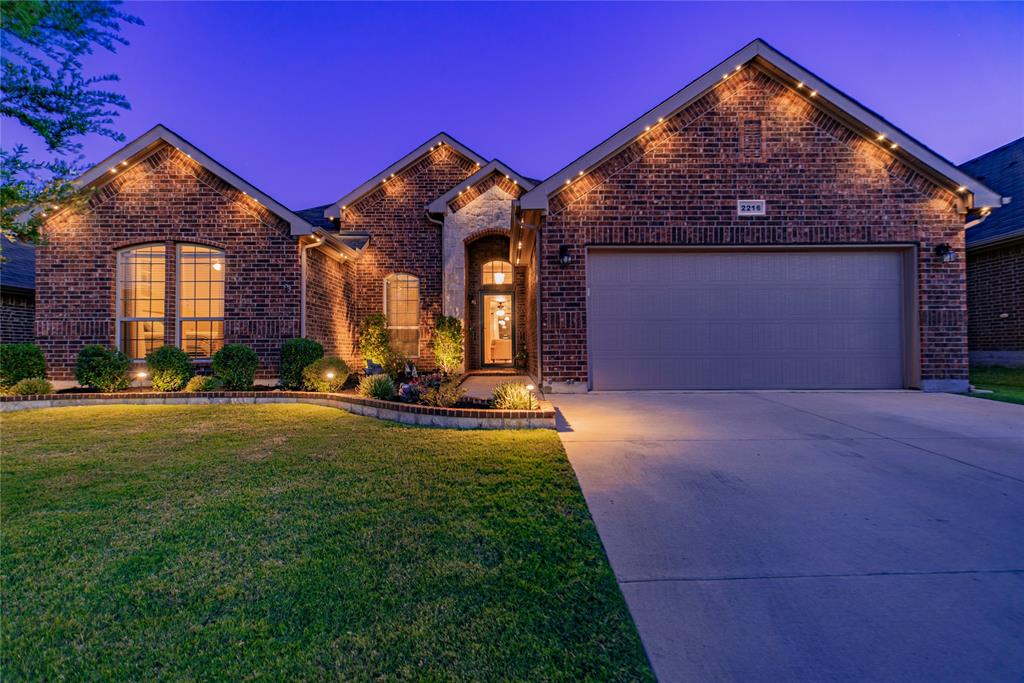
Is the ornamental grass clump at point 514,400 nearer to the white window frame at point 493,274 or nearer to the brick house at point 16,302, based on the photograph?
the white window frame at point 493,274

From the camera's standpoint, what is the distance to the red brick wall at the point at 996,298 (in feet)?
34.0

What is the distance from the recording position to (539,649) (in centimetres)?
168

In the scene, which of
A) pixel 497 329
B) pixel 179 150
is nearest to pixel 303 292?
pixel 179 150

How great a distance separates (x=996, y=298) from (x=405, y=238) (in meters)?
15.7

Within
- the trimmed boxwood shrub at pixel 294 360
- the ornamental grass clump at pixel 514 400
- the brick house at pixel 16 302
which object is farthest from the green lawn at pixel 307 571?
the brick house at pixel 16 302

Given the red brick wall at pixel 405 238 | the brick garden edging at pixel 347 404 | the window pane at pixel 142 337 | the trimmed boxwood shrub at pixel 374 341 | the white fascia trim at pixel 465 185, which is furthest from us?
the red brick wall at pixel 405 238

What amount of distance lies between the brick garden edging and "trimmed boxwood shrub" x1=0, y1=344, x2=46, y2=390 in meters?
0.73

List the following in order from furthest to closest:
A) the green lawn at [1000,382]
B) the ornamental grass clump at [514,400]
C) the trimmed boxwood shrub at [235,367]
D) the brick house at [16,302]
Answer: the brick house at [16,302], the trimmed boxwood shrub at [235,367], the green lawn at [1000,382], the ornamental grass clump at [514,400]

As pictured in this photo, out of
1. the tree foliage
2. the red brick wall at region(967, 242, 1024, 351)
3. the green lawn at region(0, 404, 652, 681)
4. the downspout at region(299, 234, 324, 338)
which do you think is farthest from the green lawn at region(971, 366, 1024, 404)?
the tree foliage

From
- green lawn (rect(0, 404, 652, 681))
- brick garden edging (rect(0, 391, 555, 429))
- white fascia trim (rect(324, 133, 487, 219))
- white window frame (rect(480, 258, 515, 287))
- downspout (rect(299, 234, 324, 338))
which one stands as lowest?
green lawn (rect(0, 404, 652, 681))

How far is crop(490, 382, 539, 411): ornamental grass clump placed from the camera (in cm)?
537

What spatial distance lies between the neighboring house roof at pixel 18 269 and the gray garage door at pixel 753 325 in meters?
14.9

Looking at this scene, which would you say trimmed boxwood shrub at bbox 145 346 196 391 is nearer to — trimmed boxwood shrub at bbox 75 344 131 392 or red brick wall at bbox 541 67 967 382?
trimmed boxwood shrub at bbox 75 344 131 392

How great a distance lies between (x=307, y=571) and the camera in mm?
2211
